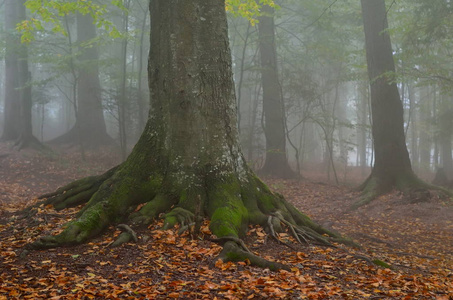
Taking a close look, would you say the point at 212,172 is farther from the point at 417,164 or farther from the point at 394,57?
the point at 417,164

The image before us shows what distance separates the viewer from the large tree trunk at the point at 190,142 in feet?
20.2

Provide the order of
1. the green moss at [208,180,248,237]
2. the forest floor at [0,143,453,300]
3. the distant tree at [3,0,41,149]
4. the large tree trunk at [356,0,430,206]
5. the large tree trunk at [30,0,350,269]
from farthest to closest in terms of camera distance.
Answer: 1. the distant tree at [3,0,41,149]
2. the large tree trunk at [356,0,430,206]
3. the large tree trunk at [30,0,350,269]
4. the green moss at [208,180,248,237]
5. the forest floor at [0,143,453,300]

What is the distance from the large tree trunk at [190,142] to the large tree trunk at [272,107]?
36.1 ft

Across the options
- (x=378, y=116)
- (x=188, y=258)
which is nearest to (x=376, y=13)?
(x=378, y=116)

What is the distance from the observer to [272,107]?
18172mm

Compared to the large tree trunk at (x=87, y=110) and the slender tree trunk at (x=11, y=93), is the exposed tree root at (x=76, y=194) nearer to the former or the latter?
the large tree trunk at (x=87, y=110)

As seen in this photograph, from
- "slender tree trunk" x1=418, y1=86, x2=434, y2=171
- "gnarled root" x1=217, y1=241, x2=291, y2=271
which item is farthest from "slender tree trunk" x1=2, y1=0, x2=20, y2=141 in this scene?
"slender tree trunk" x1=418, y1=86, x2=434, y2=171

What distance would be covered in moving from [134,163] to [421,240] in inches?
252

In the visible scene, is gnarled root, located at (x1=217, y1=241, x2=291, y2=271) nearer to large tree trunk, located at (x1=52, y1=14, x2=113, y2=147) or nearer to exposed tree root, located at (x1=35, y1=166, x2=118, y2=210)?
exposed tree root, located at (x1=35, y1=166, x2=118, y2=210)

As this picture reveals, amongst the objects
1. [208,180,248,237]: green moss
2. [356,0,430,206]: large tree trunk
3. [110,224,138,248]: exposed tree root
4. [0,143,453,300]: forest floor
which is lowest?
[0,143,453,300]: forest floor

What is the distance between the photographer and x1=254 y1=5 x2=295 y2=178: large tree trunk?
1777 centimetres

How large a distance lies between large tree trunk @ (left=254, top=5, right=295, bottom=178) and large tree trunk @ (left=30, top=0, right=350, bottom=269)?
36.1ft

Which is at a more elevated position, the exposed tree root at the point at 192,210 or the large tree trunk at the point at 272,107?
the large tree trunk at the point at 272,107

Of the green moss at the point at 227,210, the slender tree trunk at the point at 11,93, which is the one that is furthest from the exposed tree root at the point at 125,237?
the slender tree trunk at the point at 11,93
